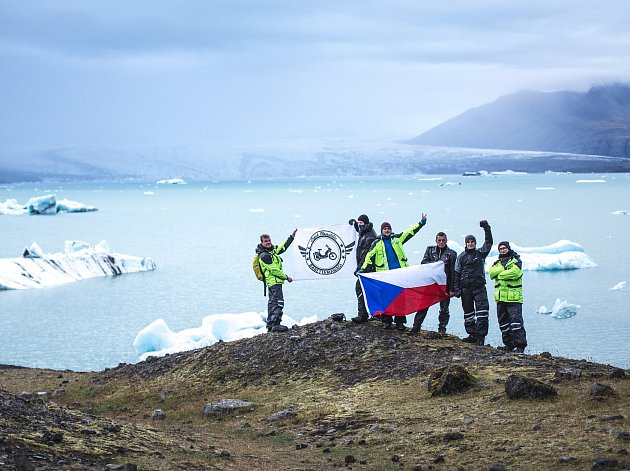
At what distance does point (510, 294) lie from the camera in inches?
591

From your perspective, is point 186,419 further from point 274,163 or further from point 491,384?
point 274,163

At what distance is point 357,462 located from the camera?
998 cm

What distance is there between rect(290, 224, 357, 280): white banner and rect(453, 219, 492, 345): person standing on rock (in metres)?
2.72

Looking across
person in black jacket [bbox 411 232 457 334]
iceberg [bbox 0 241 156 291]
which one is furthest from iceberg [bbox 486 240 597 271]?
person in black jacket [bbox 411 232 457 334]

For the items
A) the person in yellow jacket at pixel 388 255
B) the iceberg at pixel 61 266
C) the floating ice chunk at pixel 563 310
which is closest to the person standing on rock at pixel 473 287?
the person in yellow jacket at pixel 388 255

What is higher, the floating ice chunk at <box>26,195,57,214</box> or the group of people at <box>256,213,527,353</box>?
the floating ice chunk at <box>26,195,57,214</box>

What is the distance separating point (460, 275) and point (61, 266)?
29.7 meters

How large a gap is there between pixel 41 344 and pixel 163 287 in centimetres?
1268

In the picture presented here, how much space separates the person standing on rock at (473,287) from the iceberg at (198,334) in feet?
30.0

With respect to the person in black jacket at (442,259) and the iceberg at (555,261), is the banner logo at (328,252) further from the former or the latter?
the iceberg at (555,261)

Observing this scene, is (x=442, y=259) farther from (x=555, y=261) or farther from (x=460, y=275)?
(x=555, y=261)

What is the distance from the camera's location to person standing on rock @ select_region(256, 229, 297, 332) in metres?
16.7

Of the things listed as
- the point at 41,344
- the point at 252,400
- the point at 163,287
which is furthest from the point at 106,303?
the point at 252,400

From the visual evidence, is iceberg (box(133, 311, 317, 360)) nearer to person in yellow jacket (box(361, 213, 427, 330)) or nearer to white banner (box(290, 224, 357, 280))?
white banner (box(290, 224, 357, 280))
